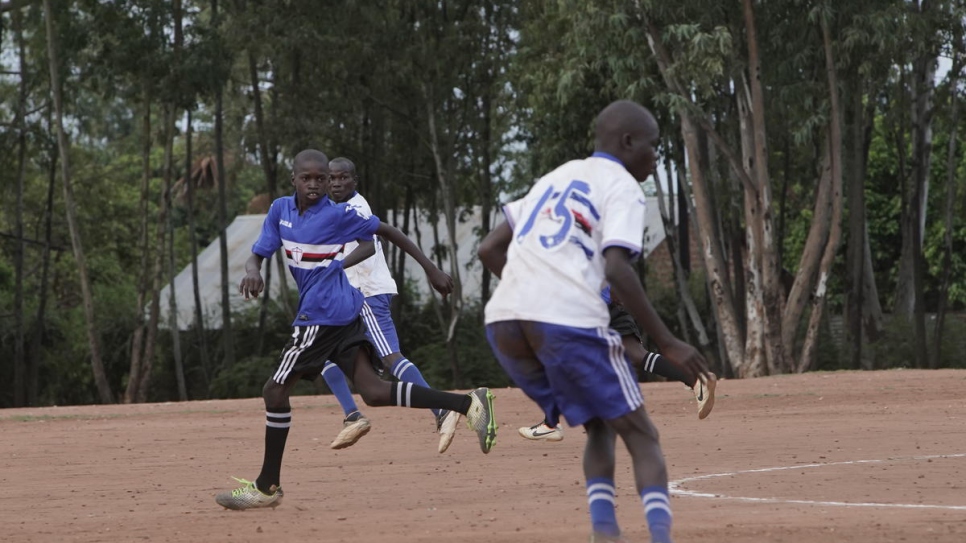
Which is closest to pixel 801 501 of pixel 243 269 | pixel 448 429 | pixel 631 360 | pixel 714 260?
pixel 448 429

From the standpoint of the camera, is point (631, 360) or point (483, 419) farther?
point (631, 360)

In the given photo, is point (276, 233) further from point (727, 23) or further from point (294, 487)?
point (727, 23)

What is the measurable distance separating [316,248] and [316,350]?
1.77 ft

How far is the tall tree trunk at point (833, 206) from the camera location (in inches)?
1015

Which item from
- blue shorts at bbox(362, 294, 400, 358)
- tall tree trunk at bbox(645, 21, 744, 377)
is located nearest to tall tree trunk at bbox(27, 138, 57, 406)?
tall tree trunk at bbox(645, 21, 744, 377)

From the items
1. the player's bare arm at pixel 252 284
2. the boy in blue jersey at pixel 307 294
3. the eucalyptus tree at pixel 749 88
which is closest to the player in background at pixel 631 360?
the boy in blue jersey at pixel 307 294

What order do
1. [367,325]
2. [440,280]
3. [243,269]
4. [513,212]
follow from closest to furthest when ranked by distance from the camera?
1. [513,212]
2. [440,280]
3. [367,325]
4. [243,269]

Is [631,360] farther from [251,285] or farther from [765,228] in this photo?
[765,228]

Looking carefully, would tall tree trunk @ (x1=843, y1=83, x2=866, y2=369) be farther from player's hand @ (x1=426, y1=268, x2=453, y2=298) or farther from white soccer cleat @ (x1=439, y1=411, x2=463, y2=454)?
player's hand @ (x1=426, y1=268, x2=453, y2=298)

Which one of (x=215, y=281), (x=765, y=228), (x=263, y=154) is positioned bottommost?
(x=215, y=281)

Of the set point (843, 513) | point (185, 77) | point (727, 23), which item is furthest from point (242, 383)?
point (843, 513)

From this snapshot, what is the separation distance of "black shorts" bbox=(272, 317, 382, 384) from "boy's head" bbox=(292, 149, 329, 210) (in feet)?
2.26

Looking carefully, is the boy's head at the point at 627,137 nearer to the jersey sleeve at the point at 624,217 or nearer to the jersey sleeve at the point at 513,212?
the jersey sleeve at the point at 624,217

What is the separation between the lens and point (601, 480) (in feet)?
18.6
